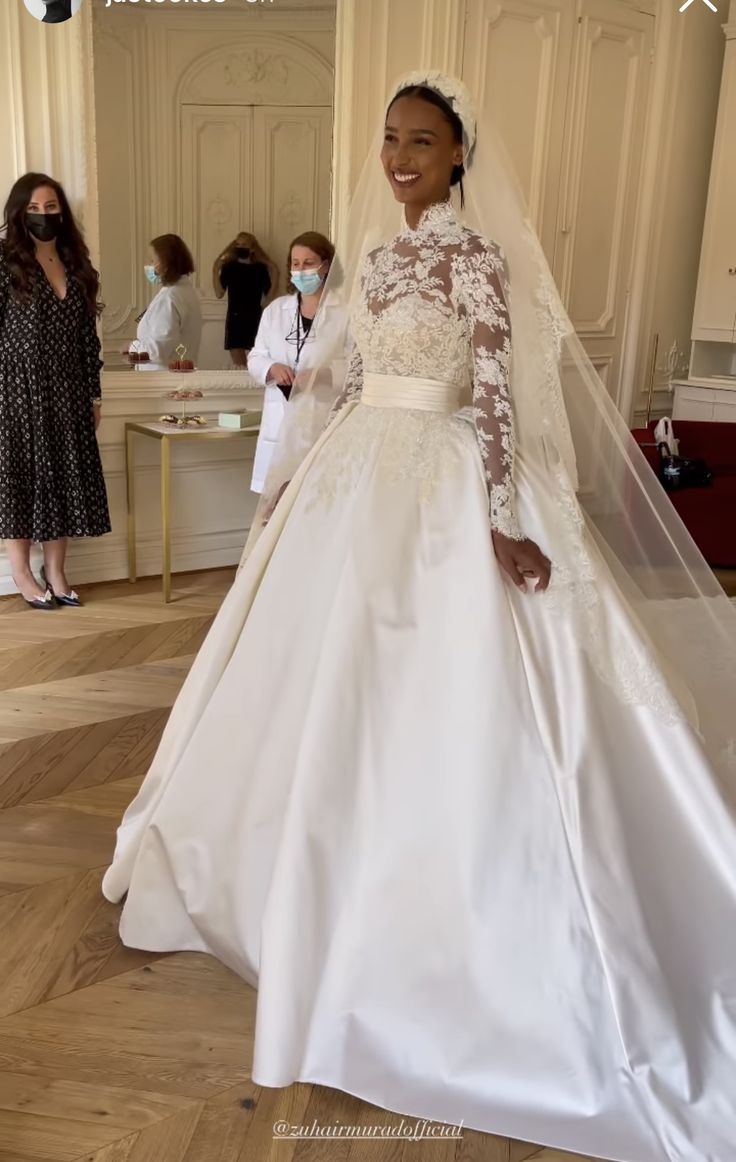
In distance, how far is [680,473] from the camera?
5281 mm

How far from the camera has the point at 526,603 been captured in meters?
1.94

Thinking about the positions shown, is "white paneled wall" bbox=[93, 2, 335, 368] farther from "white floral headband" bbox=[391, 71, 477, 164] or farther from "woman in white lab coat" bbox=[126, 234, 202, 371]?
"white floral headband" bbox=[391, 71, 477, 164]

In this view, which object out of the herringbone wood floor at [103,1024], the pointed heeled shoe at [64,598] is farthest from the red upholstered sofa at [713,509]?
the herringbone wood floor at [103,1024]

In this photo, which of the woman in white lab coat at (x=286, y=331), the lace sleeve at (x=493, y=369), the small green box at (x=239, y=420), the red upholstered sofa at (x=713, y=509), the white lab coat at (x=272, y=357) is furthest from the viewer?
the red upholstered sofa at (x=713, y=509)

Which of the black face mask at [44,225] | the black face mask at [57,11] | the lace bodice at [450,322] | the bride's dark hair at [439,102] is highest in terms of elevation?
the black face mask at [57,11]

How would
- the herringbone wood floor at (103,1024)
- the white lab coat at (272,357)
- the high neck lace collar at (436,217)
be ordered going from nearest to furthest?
the herringbone wood floor at (103,1024) → the high neck lace collar at (436,217) → the white lab coat at (272,357)

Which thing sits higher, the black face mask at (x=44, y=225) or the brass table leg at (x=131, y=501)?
the black face mask at (x=44, y=225)

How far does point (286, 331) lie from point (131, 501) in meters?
1.08

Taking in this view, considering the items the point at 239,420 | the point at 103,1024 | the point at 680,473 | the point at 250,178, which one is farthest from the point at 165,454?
the point at 103,1024

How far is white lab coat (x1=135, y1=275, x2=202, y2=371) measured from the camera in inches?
187

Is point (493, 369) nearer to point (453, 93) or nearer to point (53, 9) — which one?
point (453, 93)

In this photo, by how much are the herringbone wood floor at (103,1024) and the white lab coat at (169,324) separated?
6.91 feet

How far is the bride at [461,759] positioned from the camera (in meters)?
1.75

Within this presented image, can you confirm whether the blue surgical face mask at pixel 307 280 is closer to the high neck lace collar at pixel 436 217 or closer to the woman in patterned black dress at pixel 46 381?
the woman in patterned black dress at pixel 46 381
